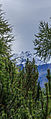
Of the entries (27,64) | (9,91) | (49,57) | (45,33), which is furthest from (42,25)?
(9,91)

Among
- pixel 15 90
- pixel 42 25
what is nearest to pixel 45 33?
pixel 42 25

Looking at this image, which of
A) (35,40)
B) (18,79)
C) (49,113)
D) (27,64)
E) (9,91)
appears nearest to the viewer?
(49,113)

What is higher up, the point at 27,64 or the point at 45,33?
the point at 45,33

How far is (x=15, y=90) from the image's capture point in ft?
11.9

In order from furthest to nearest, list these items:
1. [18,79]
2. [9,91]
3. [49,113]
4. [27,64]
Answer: [27,64] → [18,79] → [9,91] → [49,113]

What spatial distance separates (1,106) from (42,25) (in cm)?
1589

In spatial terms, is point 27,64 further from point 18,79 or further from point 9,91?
point 9,91

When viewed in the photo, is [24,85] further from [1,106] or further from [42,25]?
[42,25]

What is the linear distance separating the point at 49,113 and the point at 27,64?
2146 mm

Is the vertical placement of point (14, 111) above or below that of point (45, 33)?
below

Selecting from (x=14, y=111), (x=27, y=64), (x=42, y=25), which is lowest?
(x=14, y=111)

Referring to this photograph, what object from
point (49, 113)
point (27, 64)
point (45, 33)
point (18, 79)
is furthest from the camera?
point (45, 33)

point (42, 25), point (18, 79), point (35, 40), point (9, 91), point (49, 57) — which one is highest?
point (42, 25)

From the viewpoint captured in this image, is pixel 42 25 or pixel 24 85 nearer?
pixel 24 85
